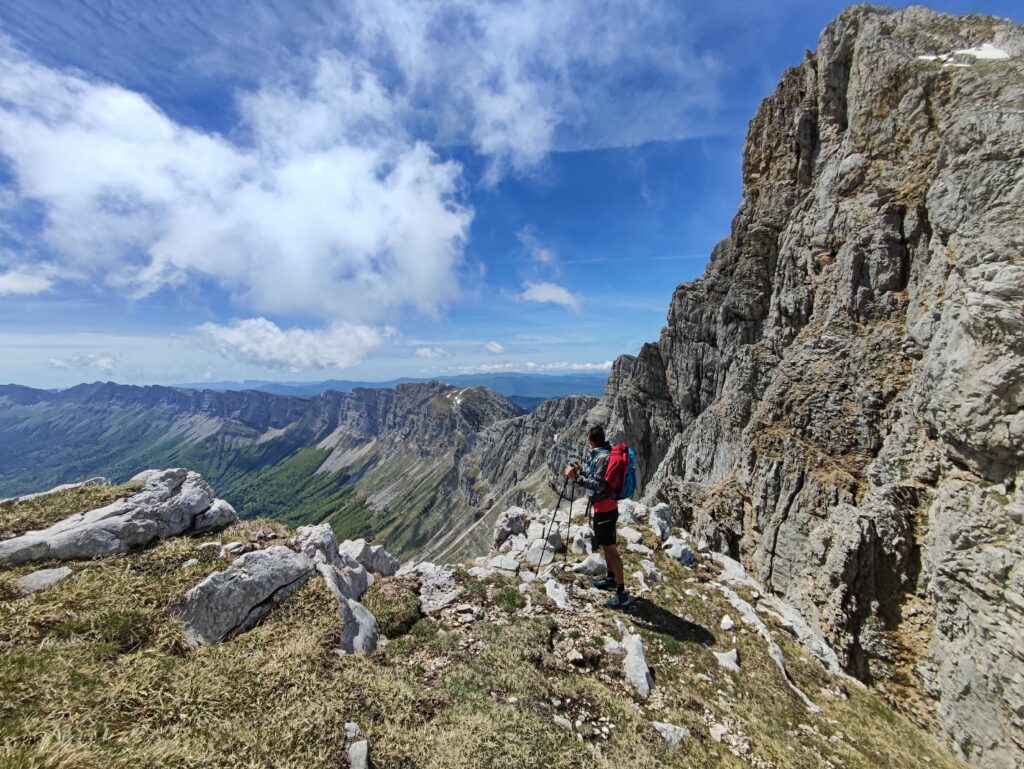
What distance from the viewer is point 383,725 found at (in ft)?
29.2

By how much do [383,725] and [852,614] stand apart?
26.9 metres

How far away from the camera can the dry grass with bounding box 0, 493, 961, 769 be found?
748 cm

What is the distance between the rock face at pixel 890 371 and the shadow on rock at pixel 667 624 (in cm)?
1104

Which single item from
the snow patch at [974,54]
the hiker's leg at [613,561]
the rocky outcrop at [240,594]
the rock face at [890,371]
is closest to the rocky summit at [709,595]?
the rocky outcrop at [240,594]

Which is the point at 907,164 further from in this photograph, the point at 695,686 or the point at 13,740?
the point at 13,740

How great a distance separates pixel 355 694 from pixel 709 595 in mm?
16125

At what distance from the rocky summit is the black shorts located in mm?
2764

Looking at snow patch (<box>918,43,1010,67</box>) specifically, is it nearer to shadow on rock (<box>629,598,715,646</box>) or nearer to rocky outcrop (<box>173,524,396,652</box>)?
shadow on rock (<box>629,598,715,646</box>)

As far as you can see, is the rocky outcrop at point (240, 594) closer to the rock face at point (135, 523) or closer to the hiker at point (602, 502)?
the rock face at point (135, 523)

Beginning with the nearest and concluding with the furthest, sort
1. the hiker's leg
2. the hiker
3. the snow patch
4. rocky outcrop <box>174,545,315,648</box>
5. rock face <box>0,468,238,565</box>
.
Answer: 1. rocky outcrop <box>174,545,315,648</box>
2. rock face <box>0,468,238,565</box>
3. the hiker
4. the hiker's leg
5. the snow patch

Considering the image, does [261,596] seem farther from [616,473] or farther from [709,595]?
[709,595]

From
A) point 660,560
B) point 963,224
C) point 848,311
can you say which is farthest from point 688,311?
point 660,560

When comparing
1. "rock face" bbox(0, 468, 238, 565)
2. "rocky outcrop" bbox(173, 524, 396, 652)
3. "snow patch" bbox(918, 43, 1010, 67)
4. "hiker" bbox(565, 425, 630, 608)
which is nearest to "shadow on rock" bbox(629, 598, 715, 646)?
"hiker" bbox(565, 425, 630, 608)

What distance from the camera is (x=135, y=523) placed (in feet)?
45.4
